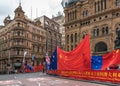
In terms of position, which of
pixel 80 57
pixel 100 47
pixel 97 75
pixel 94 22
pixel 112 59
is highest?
pixel 94 22

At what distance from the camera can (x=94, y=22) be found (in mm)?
60969

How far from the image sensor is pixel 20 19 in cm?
7700

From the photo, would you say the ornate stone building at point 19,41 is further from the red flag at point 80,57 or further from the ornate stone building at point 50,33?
the red flag at point 80,57

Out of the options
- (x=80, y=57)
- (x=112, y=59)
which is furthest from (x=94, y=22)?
(x=112, y=59)

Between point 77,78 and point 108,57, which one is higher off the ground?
point 108,57

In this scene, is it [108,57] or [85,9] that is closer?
[108,57]

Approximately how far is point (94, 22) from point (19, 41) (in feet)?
93.4

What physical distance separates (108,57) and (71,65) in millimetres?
6379

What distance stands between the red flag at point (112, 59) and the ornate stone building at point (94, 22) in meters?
30.5

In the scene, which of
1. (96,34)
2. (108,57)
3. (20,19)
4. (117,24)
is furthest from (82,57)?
(20,19)

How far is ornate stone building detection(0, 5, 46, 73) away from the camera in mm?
76812

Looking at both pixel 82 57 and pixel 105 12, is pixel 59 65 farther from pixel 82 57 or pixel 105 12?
pixel 105 12

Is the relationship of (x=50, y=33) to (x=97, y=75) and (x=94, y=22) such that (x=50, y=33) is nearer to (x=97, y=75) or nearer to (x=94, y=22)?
(x=94, y=22)

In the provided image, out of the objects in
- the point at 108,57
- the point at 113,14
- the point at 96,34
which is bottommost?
the point at 108,57
